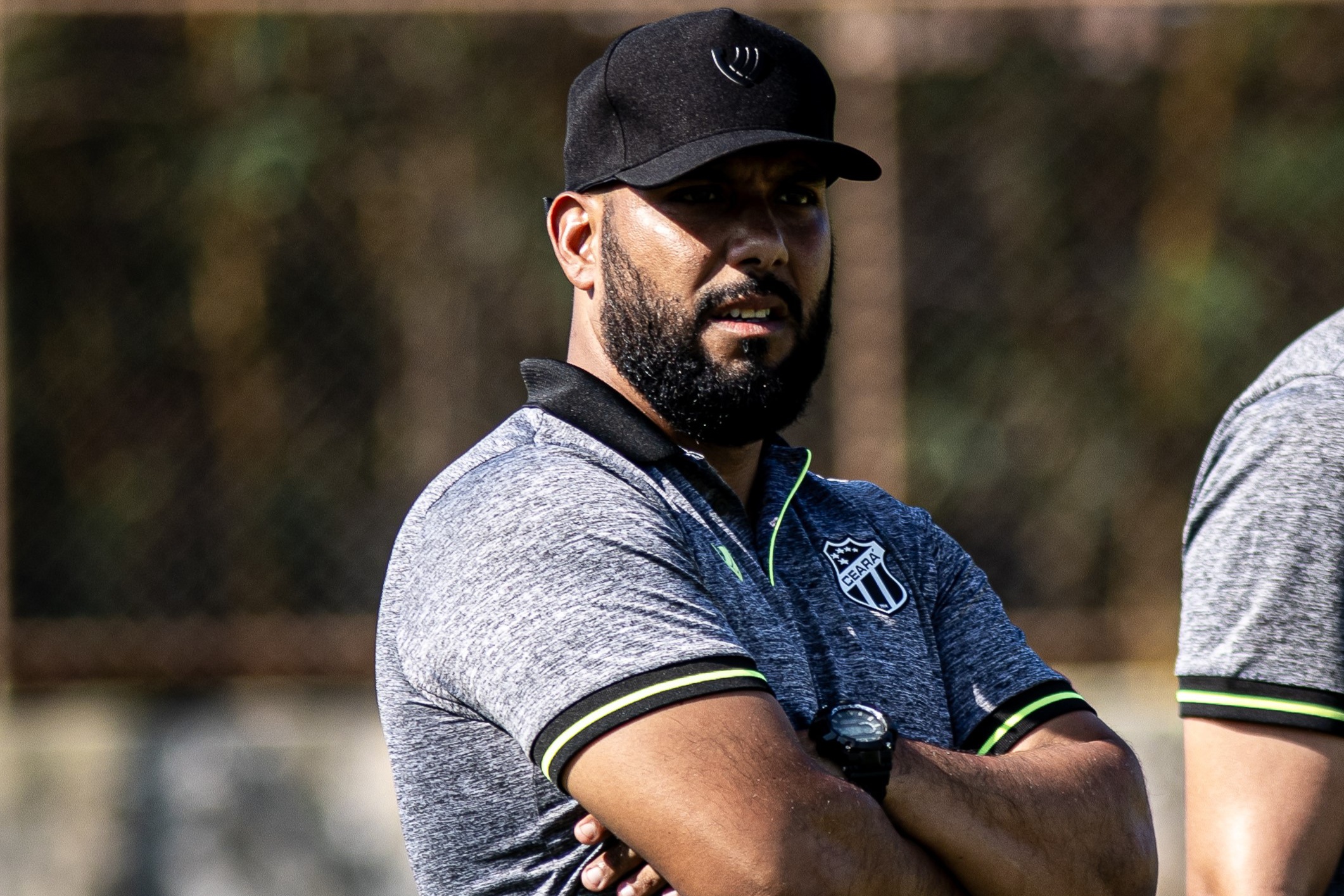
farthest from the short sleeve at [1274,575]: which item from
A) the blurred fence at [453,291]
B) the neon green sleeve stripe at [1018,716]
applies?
the blurred fence at [453,291]

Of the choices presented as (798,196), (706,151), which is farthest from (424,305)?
(706,151)

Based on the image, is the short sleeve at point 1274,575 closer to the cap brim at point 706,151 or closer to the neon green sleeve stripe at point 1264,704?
the neon green sleeve stripe at point 1264,704

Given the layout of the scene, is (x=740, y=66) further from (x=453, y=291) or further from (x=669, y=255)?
(x=453, y=291)

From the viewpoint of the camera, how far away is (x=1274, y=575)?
2.50m

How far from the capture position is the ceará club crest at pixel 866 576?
98.0 inches

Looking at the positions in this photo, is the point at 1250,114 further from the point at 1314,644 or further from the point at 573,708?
the point at 573,708

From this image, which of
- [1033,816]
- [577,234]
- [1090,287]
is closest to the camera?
[1033,816]

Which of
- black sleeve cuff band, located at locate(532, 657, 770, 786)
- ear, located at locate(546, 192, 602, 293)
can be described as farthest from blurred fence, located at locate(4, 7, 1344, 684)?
black sleeve cuff band, located at locate(532, 657, 770, 786)

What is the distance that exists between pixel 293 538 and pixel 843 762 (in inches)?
166

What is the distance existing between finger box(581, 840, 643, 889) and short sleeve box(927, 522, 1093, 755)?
2.29 ft

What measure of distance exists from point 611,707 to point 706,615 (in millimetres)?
199

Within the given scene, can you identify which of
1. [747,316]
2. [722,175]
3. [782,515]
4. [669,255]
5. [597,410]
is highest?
[722,175]

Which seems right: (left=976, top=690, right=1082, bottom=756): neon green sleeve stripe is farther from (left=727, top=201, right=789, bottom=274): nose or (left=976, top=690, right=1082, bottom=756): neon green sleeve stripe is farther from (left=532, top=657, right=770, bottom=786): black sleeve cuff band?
(left=727, top=201, right=789, bottom=274): nose

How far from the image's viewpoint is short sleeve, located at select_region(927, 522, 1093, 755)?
2568mm
